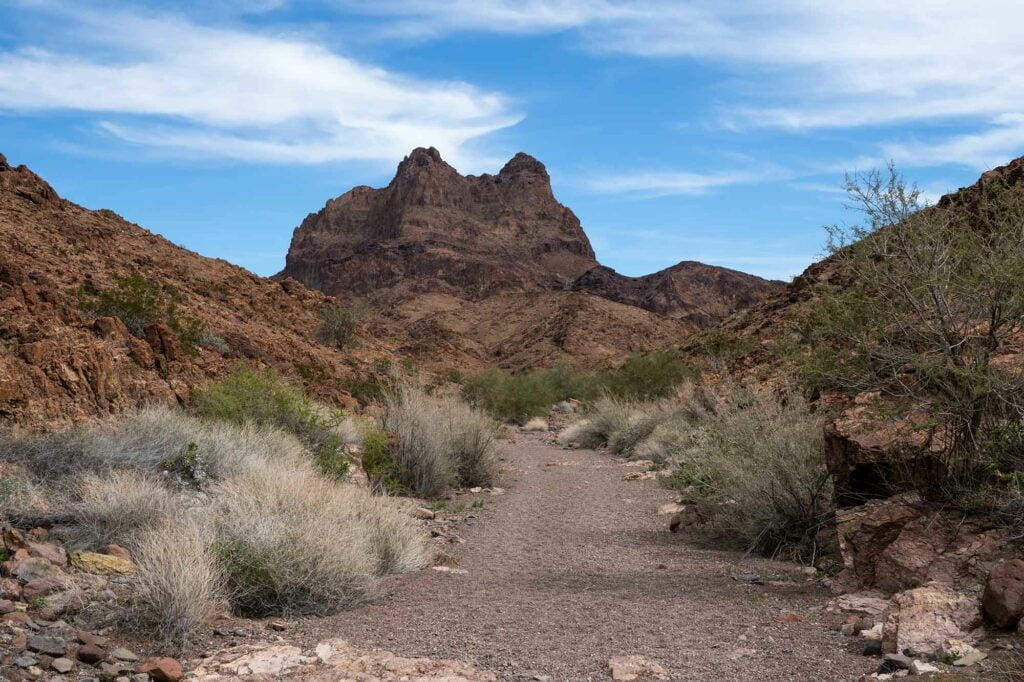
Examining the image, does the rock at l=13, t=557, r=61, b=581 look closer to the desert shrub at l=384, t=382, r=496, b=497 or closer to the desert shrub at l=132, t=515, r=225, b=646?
the desert shrub at l=132, t=515, r=225, b=646

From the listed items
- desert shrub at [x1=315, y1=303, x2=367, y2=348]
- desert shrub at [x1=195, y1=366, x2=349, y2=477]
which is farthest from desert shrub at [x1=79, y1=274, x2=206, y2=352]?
desert shrub at [x1=315, y1=303, x2=367, y2=348]

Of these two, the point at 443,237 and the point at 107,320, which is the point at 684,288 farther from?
the point at 107,320

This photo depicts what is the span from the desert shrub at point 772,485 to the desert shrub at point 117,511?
5358mm

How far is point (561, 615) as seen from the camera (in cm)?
617

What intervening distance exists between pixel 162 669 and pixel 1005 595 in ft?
16.1

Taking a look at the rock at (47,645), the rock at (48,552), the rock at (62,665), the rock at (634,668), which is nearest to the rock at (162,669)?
the rock at (62,665)

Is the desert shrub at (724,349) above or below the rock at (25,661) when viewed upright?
above

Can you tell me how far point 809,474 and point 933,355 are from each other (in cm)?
196

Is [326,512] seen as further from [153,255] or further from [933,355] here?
[153,255]

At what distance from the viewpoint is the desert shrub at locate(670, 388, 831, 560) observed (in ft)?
26.1

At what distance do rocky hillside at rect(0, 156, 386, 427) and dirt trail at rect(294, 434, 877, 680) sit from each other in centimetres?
503

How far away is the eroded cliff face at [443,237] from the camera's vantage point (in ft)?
378

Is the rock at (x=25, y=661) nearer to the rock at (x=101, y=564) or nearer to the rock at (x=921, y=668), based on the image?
the rock at (x=101, y=564)

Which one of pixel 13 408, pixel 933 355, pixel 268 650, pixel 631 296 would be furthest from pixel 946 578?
pixel 631 296
